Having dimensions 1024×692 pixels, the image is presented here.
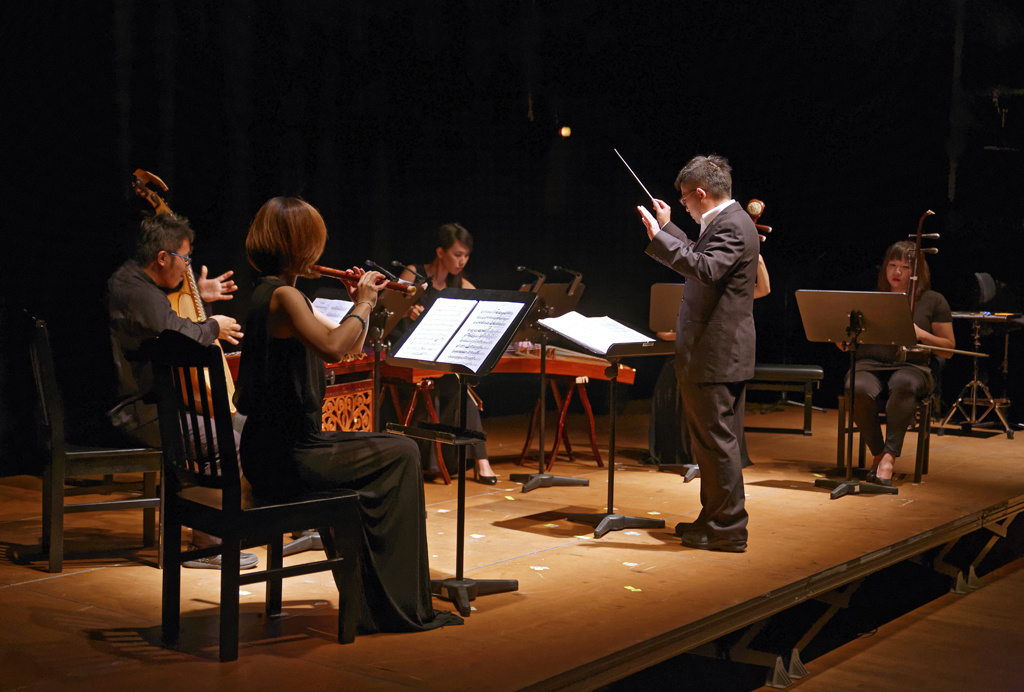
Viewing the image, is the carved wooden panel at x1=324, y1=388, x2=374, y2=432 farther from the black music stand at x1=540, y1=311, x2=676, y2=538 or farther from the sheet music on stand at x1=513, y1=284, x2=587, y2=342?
the black music stand at x1=540, y1=311, x2=676, y2=538

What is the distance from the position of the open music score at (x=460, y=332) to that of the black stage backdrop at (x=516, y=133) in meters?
2.50

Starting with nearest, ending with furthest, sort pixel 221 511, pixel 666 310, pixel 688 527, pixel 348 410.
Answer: pixel 221 511
pixel 688 527
pixel 348 410
pixel 666 310

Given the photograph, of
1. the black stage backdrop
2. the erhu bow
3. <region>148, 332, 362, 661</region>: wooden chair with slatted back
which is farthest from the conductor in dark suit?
the black stage backdrop

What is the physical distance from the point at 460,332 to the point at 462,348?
9 centimetres

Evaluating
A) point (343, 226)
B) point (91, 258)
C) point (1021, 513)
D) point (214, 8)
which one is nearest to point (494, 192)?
point (343, 226)

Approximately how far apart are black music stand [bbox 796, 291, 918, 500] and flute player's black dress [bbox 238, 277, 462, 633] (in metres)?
2.86

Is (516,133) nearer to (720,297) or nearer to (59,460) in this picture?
(720,297)

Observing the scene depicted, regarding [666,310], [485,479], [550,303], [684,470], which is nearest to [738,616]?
[485,479]

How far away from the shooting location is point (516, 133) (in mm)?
7645

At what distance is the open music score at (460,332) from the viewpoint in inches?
120

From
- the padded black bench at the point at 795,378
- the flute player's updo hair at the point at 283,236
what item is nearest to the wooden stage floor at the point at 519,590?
the flute player's updo hair at the point at 283,236

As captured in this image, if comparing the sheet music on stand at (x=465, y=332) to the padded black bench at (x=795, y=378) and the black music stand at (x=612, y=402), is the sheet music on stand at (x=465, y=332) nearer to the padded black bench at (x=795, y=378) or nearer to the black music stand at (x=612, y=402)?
the black music stand at (x=612, y=402)

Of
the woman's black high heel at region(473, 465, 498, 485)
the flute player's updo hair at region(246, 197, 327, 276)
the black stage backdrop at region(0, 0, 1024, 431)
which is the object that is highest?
the black stage backdrop at region(0, 0, 1024, 431)

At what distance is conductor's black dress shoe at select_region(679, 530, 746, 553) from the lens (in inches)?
154
